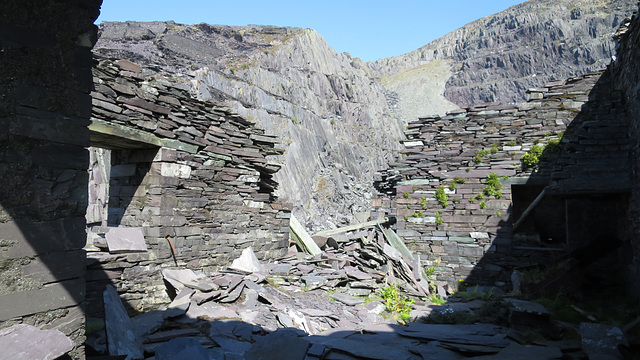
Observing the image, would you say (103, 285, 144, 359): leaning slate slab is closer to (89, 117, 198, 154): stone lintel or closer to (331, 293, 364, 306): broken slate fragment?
(89, 117, 198, 154): stone lintel

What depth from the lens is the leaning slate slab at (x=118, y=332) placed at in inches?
156

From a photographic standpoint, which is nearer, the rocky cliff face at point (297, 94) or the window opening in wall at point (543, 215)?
the window opening in wall at point (543, 215)

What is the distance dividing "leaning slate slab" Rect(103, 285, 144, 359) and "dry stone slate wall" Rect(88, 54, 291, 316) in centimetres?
65

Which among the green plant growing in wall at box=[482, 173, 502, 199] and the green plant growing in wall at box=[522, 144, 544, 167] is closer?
the green plant growing in wall at box=[522, 144, 544, 167]

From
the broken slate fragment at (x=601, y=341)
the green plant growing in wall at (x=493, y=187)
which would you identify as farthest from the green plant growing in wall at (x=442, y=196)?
the broken slate fragment at (x=601, y=341)

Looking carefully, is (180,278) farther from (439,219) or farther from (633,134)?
(633,134)

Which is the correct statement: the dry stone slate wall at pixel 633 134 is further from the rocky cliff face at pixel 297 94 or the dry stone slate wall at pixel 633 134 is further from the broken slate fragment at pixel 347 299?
the rocky cliff face at pixel 297 94

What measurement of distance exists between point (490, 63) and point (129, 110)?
8180 cm

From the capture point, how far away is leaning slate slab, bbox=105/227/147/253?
594 centimetres

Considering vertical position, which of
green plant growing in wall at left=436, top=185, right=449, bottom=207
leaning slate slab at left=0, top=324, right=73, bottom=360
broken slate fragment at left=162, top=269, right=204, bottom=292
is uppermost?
green plant growing in wall at left=436, top=185, right=449, bottom=207

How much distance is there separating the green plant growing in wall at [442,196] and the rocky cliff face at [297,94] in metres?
14.3

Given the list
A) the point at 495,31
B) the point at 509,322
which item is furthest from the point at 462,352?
the point at 495,31

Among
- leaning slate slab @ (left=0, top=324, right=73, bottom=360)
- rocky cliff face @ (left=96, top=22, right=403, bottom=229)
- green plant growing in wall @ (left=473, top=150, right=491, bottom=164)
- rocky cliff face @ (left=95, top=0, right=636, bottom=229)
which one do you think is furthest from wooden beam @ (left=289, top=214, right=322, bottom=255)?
rocky cliff face @ (left=96, top=22, right=403, bottom=229)

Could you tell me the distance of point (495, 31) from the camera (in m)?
84.2
